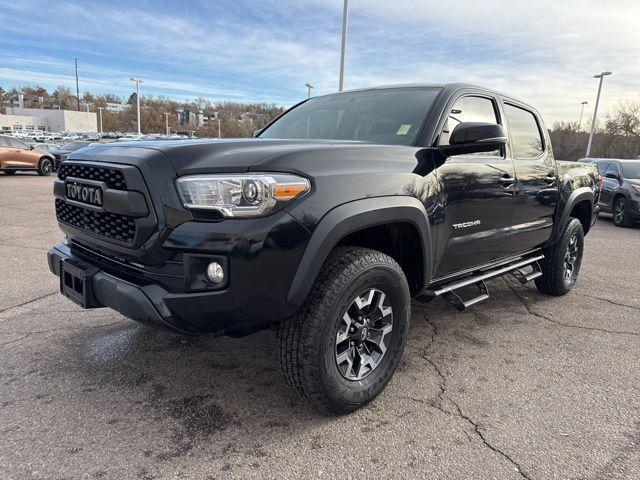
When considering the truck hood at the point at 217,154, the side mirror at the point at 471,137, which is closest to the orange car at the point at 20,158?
the truck hood at the point at 217,154

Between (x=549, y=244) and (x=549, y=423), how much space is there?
8.49 ft

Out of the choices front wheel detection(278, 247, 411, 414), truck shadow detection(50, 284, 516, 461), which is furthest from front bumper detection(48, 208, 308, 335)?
truck shadow detection(50, 284, 516, 461)

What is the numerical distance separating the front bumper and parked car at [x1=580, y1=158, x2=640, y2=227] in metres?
11.7

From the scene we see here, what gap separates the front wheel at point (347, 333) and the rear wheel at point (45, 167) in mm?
19505

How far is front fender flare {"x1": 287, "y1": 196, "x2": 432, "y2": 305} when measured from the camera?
2.28 meters

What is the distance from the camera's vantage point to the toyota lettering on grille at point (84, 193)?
257 centimetres

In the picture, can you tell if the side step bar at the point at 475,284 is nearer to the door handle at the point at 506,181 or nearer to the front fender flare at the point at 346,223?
the front fender flare at the point at 346,223

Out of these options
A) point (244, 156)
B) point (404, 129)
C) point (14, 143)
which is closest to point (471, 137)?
point (404, 129)

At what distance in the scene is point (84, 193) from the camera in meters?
2.69

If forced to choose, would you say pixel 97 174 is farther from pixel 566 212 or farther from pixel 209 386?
pixel 566 212

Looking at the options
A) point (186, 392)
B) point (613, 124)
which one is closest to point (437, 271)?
point (186, 392)

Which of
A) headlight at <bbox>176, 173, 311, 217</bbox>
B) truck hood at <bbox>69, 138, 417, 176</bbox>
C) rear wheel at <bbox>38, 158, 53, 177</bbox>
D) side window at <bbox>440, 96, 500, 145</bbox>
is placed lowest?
rear wheel at <bbox>38, 158, 53, 177</bbox>

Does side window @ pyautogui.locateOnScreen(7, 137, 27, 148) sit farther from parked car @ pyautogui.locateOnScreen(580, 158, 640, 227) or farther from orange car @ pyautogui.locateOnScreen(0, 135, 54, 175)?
parked car @ pyautogui.locateOnScreen(580, 158, 640, 227)

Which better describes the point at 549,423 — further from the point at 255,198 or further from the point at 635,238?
the point at 635,238
